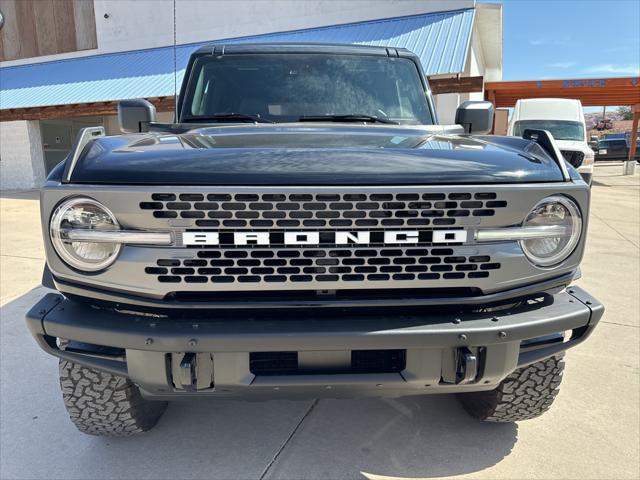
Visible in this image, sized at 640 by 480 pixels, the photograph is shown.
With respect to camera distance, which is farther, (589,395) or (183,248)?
(589,395)

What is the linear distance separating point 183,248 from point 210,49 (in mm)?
2197

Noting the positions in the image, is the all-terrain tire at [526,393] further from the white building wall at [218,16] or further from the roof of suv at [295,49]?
the white building wall at [218,16]

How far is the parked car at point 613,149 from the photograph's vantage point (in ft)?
97.1

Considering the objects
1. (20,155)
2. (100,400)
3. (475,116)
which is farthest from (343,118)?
(20,155)

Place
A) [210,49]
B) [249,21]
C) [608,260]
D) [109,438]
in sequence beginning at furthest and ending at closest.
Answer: [249,21] < [608,260] < [210,49] < [109,438]

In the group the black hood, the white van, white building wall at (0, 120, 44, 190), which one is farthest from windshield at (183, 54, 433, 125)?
white building wall at (0, 120, 44, 190)

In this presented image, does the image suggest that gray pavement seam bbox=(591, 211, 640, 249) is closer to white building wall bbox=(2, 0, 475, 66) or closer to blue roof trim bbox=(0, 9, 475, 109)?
blue roof trim bbox=(0, 9, 475, 109)

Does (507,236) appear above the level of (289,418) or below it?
above

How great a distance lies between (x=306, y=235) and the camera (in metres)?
1.66

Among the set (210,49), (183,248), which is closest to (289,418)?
(183,248)

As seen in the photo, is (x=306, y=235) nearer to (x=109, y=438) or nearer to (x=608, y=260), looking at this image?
(x=109, y=438)

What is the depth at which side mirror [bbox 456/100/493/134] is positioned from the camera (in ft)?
10.2

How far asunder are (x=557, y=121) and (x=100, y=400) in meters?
14.8

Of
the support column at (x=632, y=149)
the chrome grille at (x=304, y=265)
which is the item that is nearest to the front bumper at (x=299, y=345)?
the chrome grille at (x=304, y=265)
